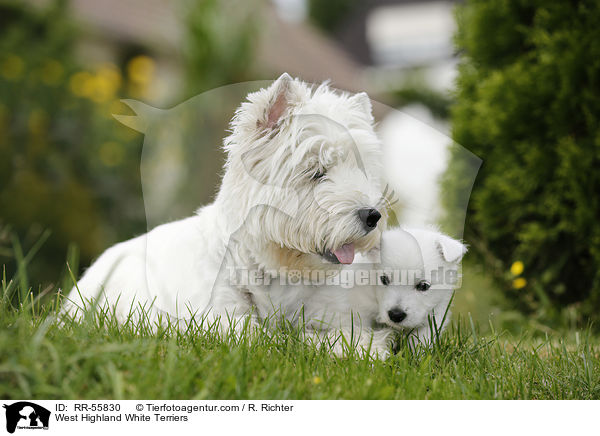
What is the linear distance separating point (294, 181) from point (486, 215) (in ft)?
8.15

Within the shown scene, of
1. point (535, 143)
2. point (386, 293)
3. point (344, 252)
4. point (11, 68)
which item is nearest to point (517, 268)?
point (535, 143)

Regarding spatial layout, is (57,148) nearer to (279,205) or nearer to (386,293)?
(279,205)

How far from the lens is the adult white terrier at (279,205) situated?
8.70 ft

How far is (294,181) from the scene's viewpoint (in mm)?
2701

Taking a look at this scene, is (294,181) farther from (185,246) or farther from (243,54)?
(243,54)

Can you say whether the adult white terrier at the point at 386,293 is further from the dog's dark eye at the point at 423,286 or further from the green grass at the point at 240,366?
the green grass at the point at 240,366

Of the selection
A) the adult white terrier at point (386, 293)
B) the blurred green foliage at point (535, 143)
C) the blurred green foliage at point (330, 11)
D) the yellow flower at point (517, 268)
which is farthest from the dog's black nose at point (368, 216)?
the blurred green foliage at point (330, 11)

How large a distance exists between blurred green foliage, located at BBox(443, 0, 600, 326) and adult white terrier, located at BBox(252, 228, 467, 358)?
1.66 metres

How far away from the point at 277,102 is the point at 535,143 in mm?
2480

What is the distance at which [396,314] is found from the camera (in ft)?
9.86
